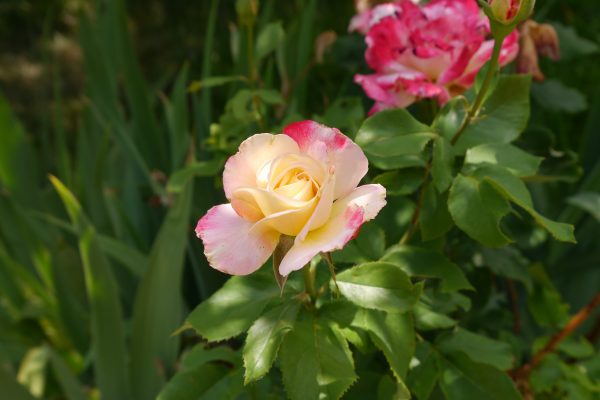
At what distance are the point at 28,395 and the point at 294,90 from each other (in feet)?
2.17

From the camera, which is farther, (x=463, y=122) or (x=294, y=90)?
(x=294, y=90)

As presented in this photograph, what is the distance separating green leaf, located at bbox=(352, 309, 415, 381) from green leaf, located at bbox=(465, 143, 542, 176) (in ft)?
0.50

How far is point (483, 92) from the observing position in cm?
59

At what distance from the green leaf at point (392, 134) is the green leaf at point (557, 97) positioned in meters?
0.45

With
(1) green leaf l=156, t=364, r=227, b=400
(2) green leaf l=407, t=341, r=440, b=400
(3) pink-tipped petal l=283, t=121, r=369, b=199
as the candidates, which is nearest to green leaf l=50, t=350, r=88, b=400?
(1) green leaf l=156, t=364, r=227, b=400

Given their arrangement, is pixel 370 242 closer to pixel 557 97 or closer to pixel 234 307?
pixel 234 307

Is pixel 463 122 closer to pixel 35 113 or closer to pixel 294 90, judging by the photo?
pixel 294 90

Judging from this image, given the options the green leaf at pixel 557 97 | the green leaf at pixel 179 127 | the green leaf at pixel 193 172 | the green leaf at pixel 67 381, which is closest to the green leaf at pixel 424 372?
Result: the green leaf at pixel 193 172

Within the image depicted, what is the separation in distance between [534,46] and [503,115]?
0.23 m

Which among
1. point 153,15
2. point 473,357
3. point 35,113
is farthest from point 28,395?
point 153,15

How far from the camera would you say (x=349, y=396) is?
719 millimetres

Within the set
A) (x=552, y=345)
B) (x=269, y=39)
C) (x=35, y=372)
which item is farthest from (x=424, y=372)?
(x=35, y=372)

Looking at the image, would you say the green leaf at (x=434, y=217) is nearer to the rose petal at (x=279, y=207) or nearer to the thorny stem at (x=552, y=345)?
the rose petal at (x=279, y=207)

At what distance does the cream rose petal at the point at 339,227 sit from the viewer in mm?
462
